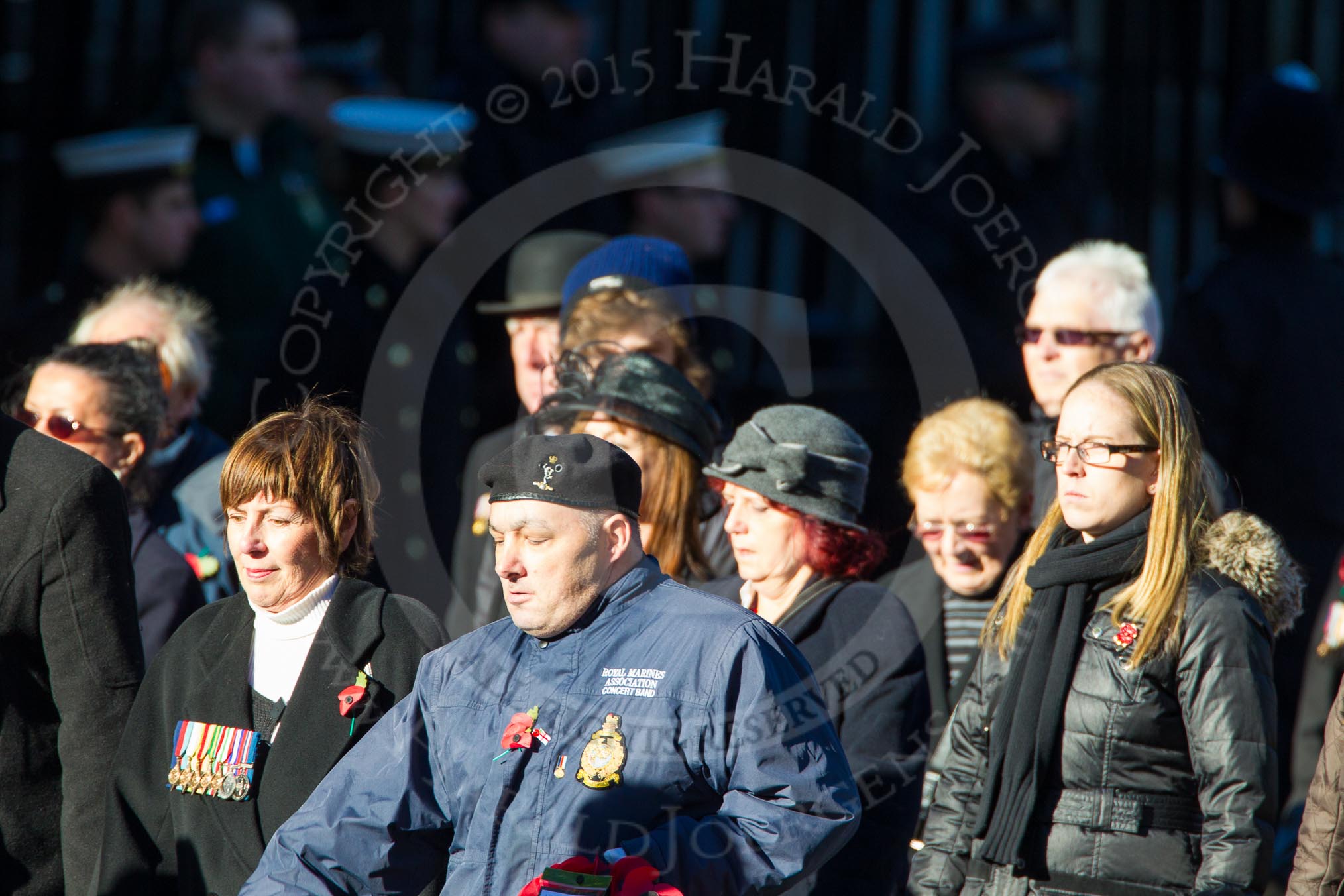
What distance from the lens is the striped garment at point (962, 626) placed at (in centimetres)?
436

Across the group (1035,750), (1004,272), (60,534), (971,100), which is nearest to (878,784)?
(1035,750)

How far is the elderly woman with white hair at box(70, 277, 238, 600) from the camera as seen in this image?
4703 millimetres

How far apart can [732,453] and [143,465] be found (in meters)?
1.61

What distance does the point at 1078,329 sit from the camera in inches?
179

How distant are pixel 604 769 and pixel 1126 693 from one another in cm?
113

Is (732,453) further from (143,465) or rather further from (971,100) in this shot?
(971,100)

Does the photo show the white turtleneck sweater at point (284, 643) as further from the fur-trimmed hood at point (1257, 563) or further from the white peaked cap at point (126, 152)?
the white peaked cap at point (126, 152)

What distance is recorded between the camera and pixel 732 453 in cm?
406

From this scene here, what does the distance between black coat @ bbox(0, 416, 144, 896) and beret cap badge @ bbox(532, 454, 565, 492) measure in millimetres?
1009

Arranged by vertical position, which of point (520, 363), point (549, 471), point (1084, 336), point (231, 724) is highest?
point (1084, 336)

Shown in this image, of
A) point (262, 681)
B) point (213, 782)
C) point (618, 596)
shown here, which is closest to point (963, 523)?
point (618, 596)

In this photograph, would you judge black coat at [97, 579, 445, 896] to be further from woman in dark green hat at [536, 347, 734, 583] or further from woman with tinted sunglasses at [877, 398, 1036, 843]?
woman with tinted sunglasses at [877, 398, 1036, 843]

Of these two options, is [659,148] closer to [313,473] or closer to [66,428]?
[66,428]

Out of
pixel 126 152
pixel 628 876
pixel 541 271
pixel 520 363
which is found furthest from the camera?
pixel 126 152
